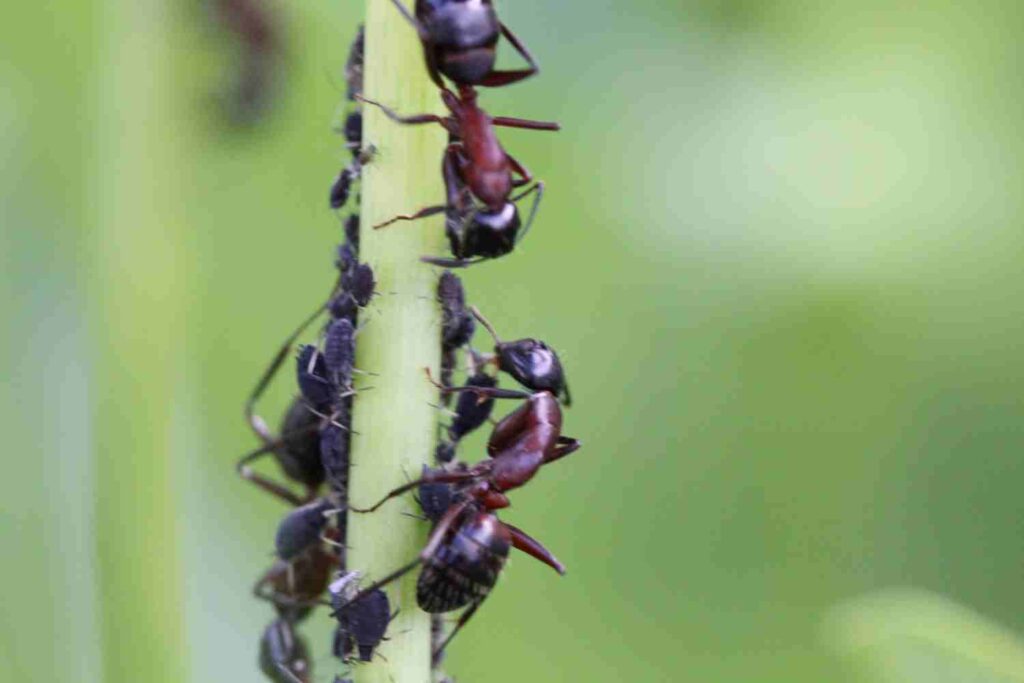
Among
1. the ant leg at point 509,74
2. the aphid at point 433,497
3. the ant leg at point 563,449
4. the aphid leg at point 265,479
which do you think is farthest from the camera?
the aphid leg at point 265,479

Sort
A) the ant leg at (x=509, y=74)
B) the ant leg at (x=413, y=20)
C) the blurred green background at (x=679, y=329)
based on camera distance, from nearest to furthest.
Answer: the ant leg at (x=413, y=20) → the ant leg at (x=509, y=74) → the blurred green background at (x=679, y=329)

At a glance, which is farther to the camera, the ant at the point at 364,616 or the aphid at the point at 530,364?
the aphid at the point at 530,364

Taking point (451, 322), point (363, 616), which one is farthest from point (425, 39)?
point (363, 616)

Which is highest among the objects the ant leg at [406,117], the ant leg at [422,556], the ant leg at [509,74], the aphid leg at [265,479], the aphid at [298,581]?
the ant leg at [509,74]

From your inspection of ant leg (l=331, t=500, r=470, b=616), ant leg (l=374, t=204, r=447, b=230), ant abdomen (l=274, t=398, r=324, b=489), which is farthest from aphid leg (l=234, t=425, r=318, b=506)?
ant leg (l=374, t=204, r=447, b=230)

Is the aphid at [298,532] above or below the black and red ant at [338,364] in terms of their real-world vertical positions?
below

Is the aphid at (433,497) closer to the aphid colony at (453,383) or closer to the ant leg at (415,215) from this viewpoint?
the aphid colony at (453,383)

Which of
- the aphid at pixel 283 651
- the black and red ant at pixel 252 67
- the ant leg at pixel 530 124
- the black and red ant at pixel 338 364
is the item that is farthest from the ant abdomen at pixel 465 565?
the black and red ant at pixel 252 67

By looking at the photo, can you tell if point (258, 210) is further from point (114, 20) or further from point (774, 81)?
point (774, 81)

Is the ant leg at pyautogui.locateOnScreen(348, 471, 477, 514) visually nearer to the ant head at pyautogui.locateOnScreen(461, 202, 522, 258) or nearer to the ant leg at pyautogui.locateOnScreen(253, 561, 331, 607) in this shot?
Answer: the ant head at pyautogui.locateOnScreen(461, 202, 522, 258)
